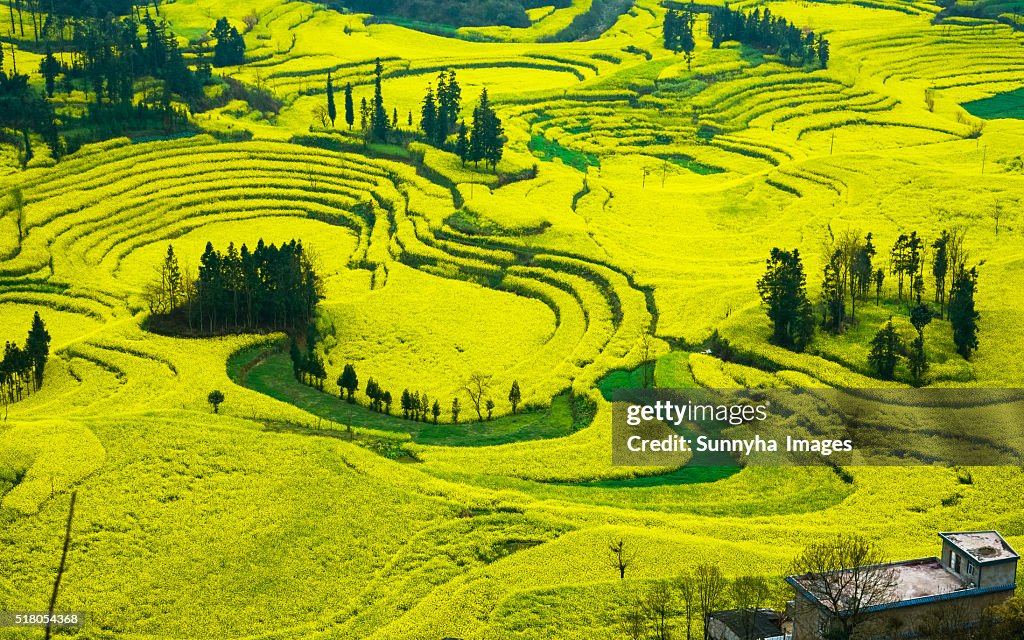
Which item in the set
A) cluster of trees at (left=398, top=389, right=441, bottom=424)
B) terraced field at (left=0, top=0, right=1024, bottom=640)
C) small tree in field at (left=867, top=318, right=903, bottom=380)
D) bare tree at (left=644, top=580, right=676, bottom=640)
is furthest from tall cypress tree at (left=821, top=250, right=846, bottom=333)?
bare tree at (left=644, top=580, right=676, bottom=640)

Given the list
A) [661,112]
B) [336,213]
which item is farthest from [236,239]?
[661,112]

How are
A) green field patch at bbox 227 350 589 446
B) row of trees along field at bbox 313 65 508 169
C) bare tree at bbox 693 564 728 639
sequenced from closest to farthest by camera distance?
bare tree at bbox 693 564 728 639
green field patch at bbox 227 350 589 446
row of trees along field at bbox 313 65 508 169

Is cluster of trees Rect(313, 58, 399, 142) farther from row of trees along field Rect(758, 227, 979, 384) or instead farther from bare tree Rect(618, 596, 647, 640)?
bare tree Rect(618, 596, 647, 640)

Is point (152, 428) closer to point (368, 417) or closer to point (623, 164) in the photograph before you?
point (368, 417)

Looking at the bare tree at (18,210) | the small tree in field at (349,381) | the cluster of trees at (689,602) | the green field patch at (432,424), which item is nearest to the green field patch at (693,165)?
the green field patch at (432,424)

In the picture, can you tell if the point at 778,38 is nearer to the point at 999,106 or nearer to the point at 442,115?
the point at 999,106
